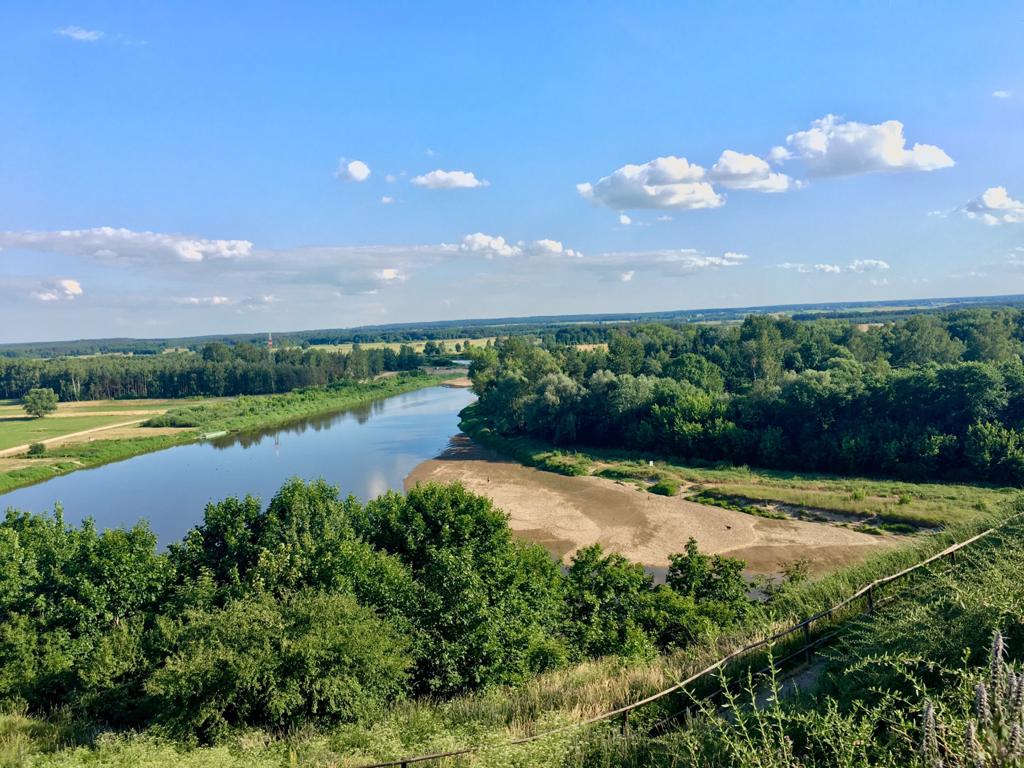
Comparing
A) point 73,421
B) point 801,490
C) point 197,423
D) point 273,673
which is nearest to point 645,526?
point 801,490

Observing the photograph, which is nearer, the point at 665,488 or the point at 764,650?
the point at 764,650

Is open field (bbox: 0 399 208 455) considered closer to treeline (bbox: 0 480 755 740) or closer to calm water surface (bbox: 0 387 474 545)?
calm water surface (bbox: 0 387 474 545)

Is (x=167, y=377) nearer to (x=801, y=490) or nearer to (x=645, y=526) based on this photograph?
(x=645, y=526)

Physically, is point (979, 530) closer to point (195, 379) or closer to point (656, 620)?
point (656, 620)

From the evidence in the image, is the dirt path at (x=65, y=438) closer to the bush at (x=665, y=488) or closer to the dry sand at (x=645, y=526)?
the dry sand at (x=645, y=526)

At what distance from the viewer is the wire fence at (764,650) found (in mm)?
6324

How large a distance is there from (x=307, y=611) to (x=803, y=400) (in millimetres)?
37450

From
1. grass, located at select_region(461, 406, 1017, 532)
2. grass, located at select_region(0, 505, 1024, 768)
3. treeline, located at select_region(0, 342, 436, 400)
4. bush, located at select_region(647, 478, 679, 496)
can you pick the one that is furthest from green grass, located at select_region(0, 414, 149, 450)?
grass, located at select_region(0, 505, 1024, 768)

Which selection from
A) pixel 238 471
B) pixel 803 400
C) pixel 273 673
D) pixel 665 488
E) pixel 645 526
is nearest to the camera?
pixel 273 673

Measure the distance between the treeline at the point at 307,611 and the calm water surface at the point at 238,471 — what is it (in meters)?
17.6

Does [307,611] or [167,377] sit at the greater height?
[167,377]

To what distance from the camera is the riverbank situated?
47656mm

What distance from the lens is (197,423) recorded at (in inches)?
2635

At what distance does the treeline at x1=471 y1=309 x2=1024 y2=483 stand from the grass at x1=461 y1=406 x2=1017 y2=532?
1.75 m
